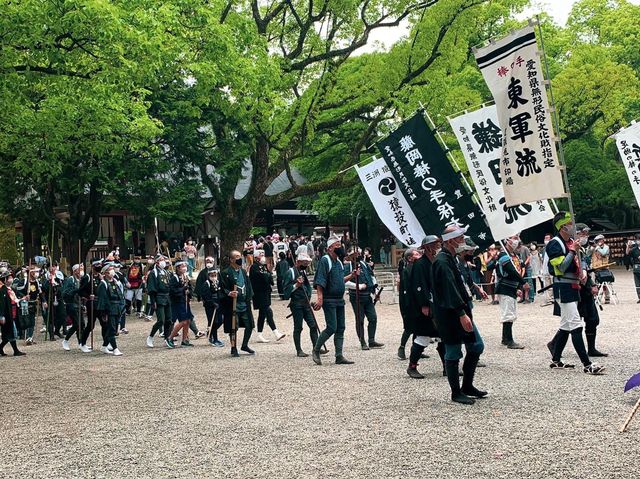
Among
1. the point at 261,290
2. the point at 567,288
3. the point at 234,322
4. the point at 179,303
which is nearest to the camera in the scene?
the point at 567,288

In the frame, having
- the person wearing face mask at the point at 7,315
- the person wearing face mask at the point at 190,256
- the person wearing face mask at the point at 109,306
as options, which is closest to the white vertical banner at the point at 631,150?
the person wearing face mask at the point at 109,306

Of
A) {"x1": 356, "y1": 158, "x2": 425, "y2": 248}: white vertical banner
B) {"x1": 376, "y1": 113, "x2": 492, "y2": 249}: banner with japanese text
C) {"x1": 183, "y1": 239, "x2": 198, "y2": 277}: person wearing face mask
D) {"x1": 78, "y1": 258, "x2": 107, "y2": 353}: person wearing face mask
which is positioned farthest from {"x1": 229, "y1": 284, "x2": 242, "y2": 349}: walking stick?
{"x1": 183, "y1": 239, "x2": 198, "y2": 277}: person wearing face mask

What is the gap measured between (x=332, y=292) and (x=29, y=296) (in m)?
9.51

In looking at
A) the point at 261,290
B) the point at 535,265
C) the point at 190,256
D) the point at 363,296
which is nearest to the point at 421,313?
the point at 363,296

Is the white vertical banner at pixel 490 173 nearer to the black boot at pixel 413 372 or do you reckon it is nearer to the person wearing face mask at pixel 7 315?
the black boot at pixel 413 372

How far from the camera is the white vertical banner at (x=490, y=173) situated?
1191 centimetres

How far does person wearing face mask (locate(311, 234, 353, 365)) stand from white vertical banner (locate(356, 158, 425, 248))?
83.7 inches

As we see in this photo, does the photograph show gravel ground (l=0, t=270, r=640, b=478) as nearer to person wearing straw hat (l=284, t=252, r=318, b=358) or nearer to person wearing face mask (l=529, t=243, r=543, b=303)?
person wearing straw hat (l=284, t=252, r=318, b=358)

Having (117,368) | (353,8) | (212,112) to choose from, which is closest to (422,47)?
(353,8)

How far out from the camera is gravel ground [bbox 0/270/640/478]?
5.81 metres

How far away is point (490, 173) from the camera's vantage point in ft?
43.8

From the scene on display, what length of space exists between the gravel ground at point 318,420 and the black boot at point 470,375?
0.18m

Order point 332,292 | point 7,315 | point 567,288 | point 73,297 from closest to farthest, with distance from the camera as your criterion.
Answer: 1. point 567,288
2. point 332,292
3. point 7,315
4. point 73,297

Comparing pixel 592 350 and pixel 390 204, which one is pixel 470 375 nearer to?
pixel 592 350
